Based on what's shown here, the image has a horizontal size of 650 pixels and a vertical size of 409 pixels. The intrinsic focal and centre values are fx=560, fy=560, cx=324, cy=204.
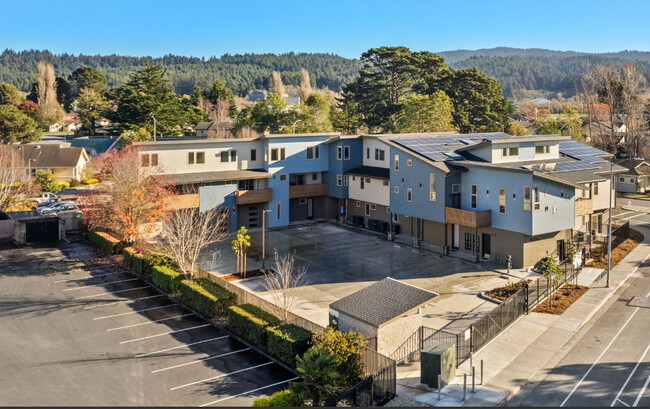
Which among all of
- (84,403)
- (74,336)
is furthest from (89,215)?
(84,403)

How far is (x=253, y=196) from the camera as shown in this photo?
50656mm

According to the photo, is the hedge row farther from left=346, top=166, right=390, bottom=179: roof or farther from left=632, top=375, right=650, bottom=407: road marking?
left=632, top=375, right=650, bottom=407: road marking

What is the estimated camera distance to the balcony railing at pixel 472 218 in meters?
39.3

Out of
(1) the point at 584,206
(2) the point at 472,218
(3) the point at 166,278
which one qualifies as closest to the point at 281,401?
(3) the point at 166,278

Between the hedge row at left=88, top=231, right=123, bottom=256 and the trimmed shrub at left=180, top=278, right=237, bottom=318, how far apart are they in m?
11.8

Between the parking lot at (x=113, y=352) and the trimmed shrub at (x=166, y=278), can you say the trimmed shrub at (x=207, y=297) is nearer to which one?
the parking lot at (x=113, y=352)

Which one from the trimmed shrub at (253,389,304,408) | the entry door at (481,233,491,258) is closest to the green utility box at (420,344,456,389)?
the trimmed shrub at (253,389,304,408)

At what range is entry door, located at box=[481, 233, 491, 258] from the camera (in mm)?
40906

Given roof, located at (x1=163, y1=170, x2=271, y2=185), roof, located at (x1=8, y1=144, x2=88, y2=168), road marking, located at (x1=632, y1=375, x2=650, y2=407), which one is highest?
roof, located at (x1=8, y1=144, x2=88, y2=168)

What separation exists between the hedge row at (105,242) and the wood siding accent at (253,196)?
1157 centimetres

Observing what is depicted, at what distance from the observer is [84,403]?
20609 mm

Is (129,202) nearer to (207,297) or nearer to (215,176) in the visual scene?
(215,176)

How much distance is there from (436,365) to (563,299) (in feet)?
46.4

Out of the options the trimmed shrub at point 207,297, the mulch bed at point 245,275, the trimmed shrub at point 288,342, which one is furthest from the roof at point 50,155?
the trimmed shrub at point 288,342
